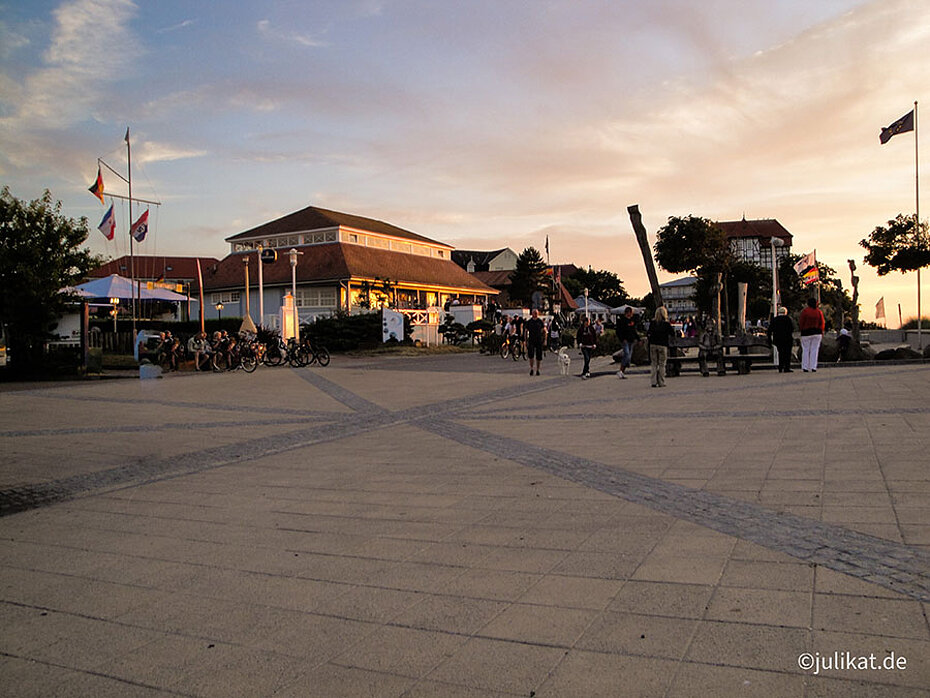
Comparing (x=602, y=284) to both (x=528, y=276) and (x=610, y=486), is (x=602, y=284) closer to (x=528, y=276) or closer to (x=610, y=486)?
(x=528, y=276)

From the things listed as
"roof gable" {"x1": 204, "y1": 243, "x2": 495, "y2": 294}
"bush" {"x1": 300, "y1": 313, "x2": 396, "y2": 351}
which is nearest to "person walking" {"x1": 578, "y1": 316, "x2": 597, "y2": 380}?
"bush" {"x1": 300, "y1": 313, "x2": 396, "y2": 351}

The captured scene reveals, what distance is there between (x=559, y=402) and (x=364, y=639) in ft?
33.0

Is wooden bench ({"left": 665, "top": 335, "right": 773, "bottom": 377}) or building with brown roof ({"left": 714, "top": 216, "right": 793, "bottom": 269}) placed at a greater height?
building with brown roof ({"left": 714, "top": 216, "right": 793, "bottom": 269})

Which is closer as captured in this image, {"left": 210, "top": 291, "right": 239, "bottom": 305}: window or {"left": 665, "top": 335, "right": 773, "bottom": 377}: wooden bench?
{"left": 665, "top": 335, "right": 773, "bottom": 377}: wooden bench

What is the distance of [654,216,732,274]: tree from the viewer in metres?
61.5

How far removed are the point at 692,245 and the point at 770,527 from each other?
5989cm

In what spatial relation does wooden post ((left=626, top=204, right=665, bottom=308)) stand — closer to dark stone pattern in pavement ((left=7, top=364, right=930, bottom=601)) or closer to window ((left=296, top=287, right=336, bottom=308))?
dark stone pattern in pavement ((left=7, top=364, right=930, bottom=601))

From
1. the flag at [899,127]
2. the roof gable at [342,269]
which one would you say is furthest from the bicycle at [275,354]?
the flag at [899,127]

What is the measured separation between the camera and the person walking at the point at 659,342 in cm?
1512

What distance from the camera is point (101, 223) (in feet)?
118

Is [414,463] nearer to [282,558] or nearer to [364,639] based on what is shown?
[282,558]

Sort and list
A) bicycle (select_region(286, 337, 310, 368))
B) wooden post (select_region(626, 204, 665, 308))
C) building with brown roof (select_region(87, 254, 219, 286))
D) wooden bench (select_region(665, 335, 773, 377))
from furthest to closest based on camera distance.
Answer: building with brown roof (select_region(87, 254, 219, 286))
bicycle (select_region(286, 337, 310, 368))
wooden post (select_region(626, 204, 665, 308))
wooden bench (select_region(665, 335, 773, 377))

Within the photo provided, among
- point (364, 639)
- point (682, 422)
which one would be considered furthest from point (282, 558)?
point (682, 422)

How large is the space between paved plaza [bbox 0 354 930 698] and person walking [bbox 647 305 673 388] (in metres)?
5.43
